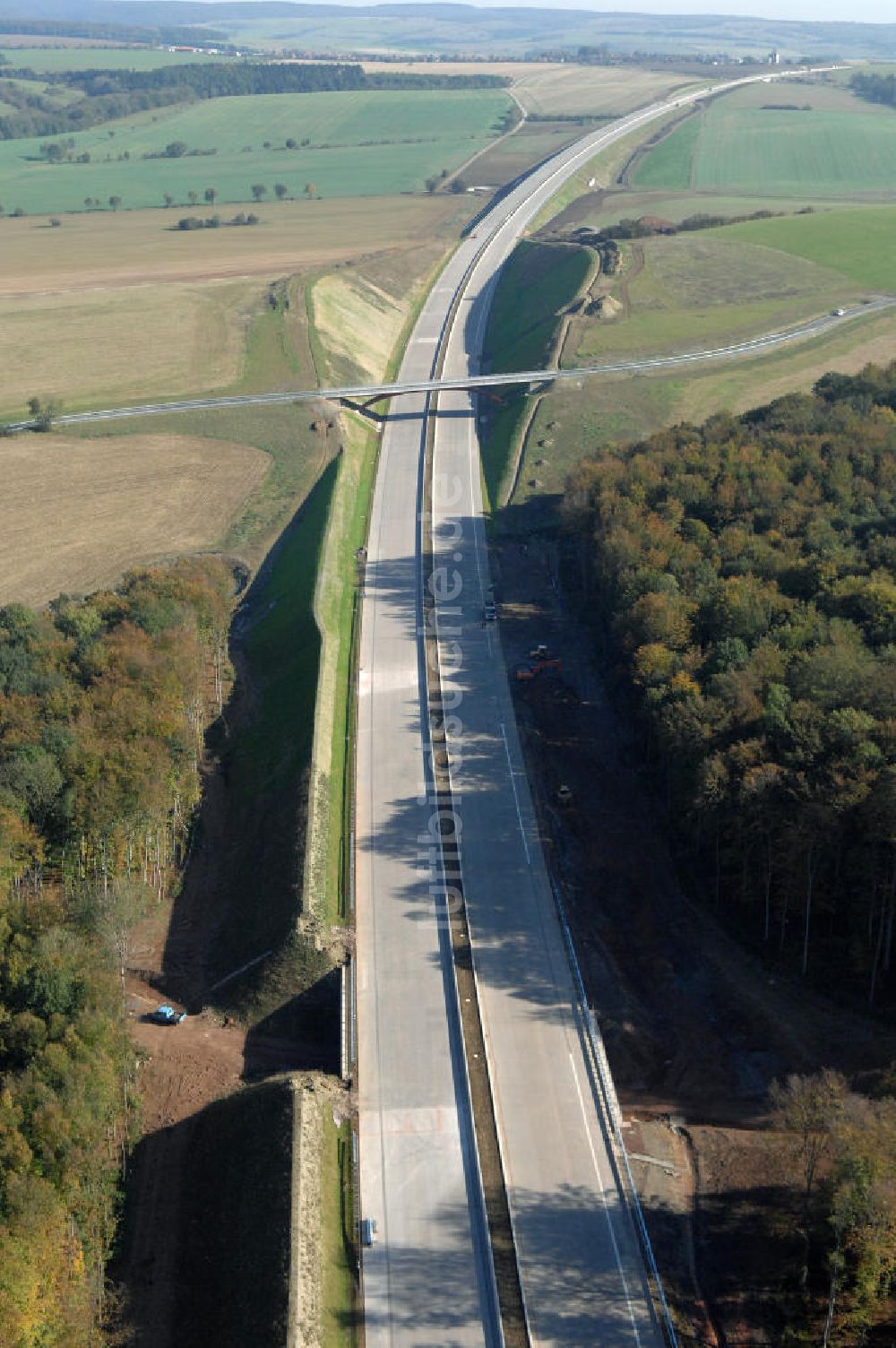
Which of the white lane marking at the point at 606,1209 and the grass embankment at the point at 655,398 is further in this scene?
the grass embankment at the point at 655,398

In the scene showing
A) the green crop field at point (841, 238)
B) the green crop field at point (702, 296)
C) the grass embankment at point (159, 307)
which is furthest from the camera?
the green crop field at point (841, 238)

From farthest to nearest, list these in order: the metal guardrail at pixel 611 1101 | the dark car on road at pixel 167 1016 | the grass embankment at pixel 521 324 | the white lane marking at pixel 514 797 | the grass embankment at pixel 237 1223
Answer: the grass embankment at pixel 521 324 < the white lane marking at pixel 514 797 < the dark car on road at pixel 167 1016 < the grass embankment at pixel 237 1223 < the metal guardrail at pixel 611 1101

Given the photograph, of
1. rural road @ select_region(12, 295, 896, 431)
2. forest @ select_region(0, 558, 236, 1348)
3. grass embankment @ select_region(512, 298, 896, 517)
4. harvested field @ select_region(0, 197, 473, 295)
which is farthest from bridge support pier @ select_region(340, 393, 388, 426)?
harvested field @ select_region(0, 197, 473, 295)

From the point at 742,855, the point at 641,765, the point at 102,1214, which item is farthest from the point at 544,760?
the point at 102,1214

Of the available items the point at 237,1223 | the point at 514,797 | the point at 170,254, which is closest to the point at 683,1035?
the point at 514,797

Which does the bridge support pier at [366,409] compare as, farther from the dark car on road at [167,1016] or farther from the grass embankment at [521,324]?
the dark car on road at [167,1016]

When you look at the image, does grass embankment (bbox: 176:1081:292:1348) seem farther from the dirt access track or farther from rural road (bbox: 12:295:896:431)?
rural road (bbox: 12:295:896:431)

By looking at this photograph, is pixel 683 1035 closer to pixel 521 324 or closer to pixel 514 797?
pixel 514 797

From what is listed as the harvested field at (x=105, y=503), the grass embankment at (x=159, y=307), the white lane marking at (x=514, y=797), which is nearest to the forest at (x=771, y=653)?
the white lane marking at (x=514, y=797)

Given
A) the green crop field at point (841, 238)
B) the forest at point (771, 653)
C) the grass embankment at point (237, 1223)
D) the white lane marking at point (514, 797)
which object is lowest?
the grass embankment at point (237, 1223)
